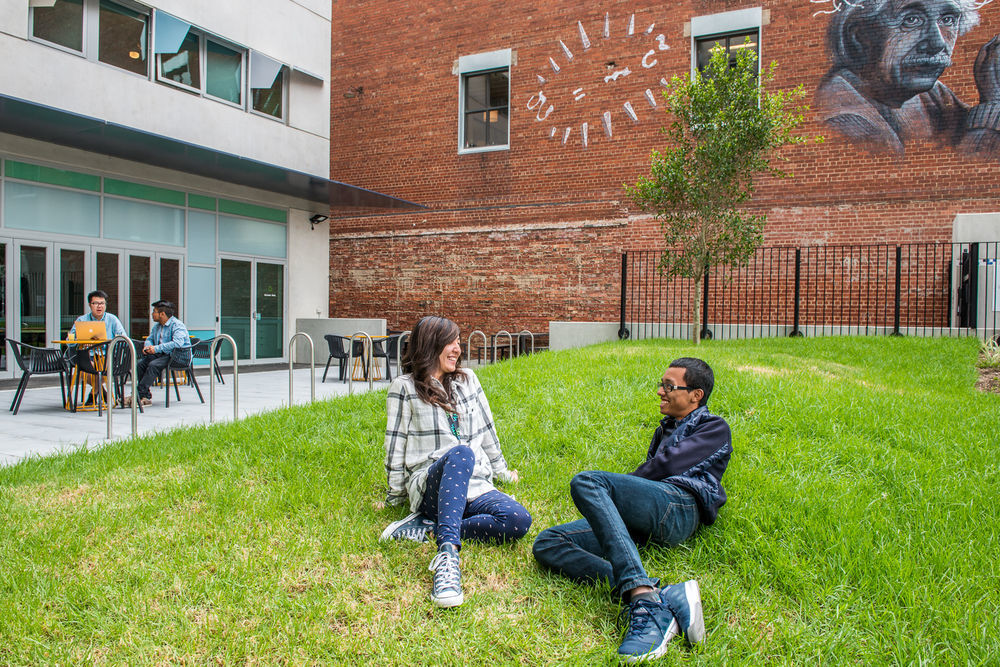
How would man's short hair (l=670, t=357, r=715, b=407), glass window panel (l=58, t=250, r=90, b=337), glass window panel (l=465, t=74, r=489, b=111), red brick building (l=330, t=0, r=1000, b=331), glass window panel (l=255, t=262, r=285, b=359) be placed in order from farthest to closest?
1. glass window panel (l=465, t=74, r=489, b=111)
2. glass window panel (l=255, t=262, r=285, b=359)
3. red brick building (l=330, t=0, r=1000, b=331)
4. glass window panel (l=58, t=250, r=90, b=337)
5. man's short hair (l=670, t=357, r=715, b=407)

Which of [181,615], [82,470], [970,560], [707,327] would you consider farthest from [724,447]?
[707,327]

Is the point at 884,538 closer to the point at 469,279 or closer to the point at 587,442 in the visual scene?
the point at 587,442

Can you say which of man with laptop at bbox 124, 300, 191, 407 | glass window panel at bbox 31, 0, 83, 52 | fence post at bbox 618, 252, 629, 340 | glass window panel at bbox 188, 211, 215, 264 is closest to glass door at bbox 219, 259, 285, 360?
glass window panel at bbox 188, 211, 215, 264

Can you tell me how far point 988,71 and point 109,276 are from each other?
16.7 meters

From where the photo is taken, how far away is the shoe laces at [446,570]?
2885 millimetres

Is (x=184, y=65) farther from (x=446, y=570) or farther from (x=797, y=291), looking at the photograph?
(x=446, y=570)

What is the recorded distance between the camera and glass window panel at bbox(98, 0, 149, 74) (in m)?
11.8

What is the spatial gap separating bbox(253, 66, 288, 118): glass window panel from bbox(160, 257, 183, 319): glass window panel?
4.03 metres

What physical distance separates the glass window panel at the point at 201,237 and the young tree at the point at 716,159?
8.83 m

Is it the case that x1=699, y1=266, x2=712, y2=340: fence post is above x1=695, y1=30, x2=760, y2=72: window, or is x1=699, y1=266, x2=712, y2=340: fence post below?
below

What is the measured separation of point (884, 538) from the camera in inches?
124

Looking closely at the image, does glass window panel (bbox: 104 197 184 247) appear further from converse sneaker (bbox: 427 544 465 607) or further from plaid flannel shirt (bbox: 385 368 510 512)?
converse sneaker (bbox: 427 544 465 607)

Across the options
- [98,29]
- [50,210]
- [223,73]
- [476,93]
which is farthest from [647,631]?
[476,93]

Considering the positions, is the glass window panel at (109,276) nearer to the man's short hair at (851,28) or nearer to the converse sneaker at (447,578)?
the converse sneaker at (447,578)
